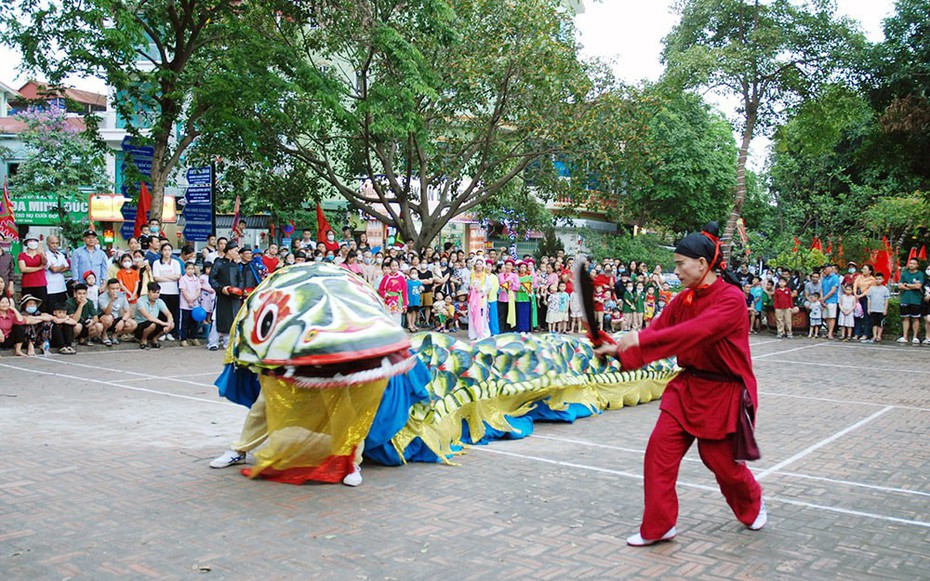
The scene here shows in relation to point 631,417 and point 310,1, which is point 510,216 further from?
point 631,417

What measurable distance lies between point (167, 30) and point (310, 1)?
3.11m

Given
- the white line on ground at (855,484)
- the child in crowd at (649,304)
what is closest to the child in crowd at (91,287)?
the white line on ground at (855,484)

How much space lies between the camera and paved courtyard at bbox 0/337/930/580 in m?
4.68

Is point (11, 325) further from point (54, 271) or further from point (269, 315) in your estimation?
point (269, 315)

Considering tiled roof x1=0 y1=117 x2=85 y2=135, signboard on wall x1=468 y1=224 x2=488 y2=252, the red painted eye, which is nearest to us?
the red painted eye

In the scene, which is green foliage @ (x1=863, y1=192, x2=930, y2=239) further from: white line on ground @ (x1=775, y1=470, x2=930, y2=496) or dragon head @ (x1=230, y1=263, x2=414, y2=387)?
dragon head @ (x1=230, y1=263, x2=414, y2=387)

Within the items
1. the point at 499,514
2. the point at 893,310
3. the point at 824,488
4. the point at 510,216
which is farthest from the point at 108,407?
the point at 510,216

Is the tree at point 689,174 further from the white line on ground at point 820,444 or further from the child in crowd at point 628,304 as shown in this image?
the white line on ground at point 820,444

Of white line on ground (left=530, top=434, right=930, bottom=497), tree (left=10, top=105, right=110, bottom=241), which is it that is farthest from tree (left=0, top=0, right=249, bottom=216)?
tree (left=10, top=105, right=110, bottom=241)

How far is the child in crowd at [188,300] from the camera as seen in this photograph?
15.2 metres

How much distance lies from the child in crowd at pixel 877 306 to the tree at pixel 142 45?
14724 millimetres

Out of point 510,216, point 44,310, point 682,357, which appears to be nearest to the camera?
point 682,357

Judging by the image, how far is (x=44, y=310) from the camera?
1395 centimetres

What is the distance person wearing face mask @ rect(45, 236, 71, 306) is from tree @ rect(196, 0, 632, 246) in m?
3.98
